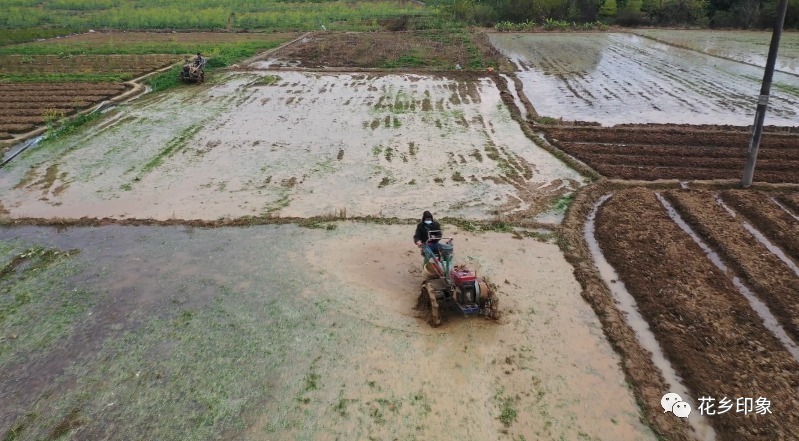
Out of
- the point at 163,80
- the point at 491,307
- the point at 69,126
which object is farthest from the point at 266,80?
the point at 491,307

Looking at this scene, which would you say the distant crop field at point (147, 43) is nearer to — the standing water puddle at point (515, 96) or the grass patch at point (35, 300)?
the standing water puddle at point (515, 96)

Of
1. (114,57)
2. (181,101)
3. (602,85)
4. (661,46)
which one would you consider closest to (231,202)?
(181,101)

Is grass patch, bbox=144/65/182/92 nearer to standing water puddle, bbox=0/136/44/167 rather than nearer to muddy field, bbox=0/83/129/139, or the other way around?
muddy field, bbox=0/83/129/139

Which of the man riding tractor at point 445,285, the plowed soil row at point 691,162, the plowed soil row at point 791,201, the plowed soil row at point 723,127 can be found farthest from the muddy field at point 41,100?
the plowed soil row at point 791,201

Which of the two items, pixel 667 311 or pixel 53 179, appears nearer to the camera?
pixel 667 311

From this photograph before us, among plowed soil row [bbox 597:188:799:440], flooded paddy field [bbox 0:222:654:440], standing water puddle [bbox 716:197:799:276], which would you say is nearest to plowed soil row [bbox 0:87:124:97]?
flooded paddy field [bbox 0:222:654:440]

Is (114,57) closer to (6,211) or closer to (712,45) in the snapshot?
(6,211)

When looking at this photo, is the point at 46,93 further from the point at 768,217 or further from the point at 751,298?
the point at 768,217
